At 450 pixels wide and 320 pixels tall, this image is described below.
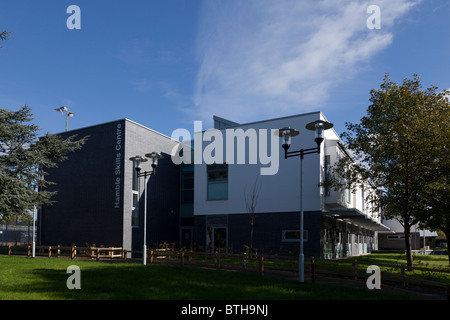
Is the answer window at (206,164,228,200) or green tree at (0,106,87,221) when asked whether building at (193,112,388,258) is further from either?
green tree at (0,106,87,221)

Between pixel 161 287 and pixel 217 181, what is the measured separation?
17.7 meters

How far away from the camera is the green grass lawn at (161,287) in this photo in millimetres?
11625

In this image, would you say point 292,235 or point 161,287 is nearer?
point 161,287

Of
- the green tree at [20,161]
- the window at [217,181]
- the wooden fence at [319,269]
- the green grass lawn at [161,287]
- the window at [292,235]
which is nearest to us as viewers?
the green grass lawn at [161,287]

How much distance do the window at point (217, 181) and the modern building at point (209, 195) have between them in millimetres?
74

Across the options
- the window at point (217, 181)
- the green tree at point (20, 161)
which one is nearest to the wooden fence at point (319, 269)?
the green tree at point (20, 161)

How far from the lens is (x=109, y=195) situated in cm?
3033

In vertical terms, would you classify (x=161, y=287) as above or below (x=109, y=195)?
below

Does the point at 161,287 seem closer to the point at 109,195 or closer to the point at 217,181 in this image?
the point at 217,181

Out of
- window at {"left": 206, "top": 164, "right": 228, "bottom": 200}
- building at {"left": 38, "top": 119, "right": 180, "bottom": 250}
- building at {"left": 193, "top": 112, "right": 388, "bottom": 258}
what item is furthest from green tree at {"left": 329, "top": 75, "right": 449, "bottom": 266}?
building at {"left": 38, "top": 119, "right": 180, "bottom": 250}

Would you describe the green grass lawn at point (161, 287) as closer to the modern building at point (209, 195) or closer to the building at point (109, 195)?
the modern building at point (209, 195)

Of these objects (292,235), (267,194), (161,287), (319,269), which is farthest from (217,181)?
(161,287)

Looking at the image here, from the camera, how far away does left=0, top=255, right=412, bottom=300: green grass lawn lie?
38.1ft
